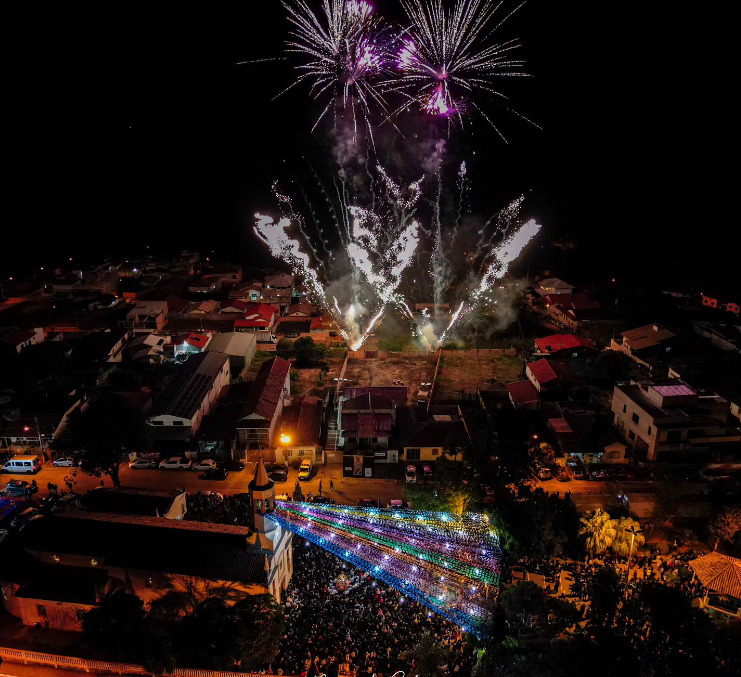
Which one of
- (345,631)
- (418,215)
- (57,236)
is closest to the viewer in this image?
(345,631)

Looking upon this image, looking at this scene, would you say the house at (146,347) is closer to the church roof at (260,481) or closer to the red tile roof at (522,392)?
the red tile roof at (522,392)

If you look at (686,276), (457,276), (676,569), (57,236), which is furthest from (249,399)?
(57,236)

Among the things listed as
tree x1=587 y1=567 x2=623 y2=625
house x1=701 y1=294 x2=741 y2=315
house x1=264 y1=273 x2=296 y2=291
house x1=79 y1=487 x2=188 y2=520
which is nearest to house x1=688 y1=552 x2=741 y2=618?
tree x1=587 y1=567 x2=623 y2=625

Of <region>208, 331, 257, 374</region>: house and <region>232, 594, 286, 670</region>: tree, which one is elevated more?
<region>208, 331, 257, 374</region>: house

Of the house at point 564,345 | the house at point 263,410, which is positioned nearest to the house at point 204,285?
the house at point 263,410

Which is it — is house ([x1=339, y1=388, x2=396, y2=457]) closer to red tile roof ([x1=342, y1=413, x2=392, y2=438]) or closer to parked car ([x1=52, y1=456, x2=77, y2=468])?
red tile roof ([x1=342, y1=413, x2=392, y2=438])

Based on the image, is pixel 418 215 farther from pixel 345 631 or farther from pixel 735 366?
pixel 345 631

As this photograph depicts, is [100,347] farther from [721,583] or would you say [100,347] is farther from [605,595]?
[721,583]
